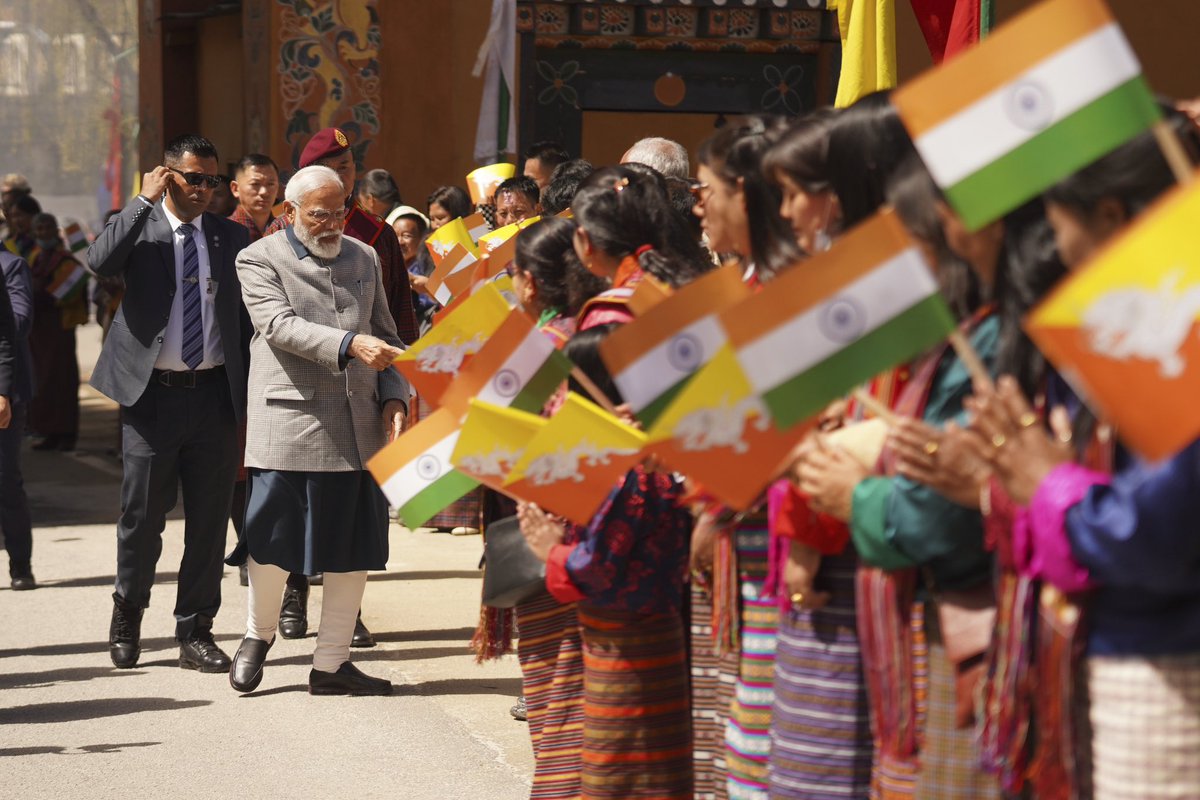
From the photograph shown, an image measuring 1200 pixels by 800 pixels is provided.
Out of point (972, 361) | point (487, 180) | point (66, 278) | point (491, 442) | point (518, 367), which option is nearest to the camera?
point (972, 361)

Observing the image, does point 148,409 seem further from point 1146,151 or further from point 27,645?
point 1146,151

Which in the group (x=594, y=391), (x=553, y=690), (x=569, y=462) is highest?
(x=594, y=391)

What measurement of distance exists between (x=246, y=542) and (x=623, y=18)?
7.16 m

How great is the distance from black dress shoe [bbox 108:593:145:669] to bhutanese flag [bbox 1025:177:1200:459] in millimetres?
5587

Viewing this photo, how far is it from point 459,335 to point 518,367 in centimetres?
50

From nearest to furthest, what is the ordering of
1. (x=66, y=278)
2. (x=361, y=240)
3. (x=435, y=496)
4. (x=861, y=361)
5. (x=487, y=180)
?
(x=861, y=361) < (x=435, y=496) < (x=361, y=240) < (x=487, y=180) < (x=66, y=278)

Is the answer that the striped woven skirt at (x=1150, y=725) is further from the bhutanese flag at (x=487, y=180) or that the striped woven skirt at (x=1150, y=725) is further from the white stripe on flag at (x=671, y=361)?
the bhutanese flag at (x=487, y=180)

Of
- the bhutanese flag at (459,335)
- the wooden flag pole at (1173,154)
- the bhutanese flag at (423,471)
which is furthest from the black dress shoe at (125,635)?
the wooden flag pole at (1173,154)

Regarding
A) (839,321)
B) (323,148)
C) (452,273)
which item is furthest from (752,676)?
(323,148)

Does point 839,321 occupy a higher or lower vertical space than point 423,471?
higher

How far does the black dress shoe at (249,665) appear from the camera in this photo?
658 cm

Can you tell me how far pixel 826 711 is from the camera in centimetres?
321

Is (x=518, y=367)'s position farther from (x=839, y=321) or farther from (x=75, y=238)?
(x=75, y=238)

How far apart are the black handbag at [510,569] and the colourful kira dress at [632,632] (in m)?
0.24
